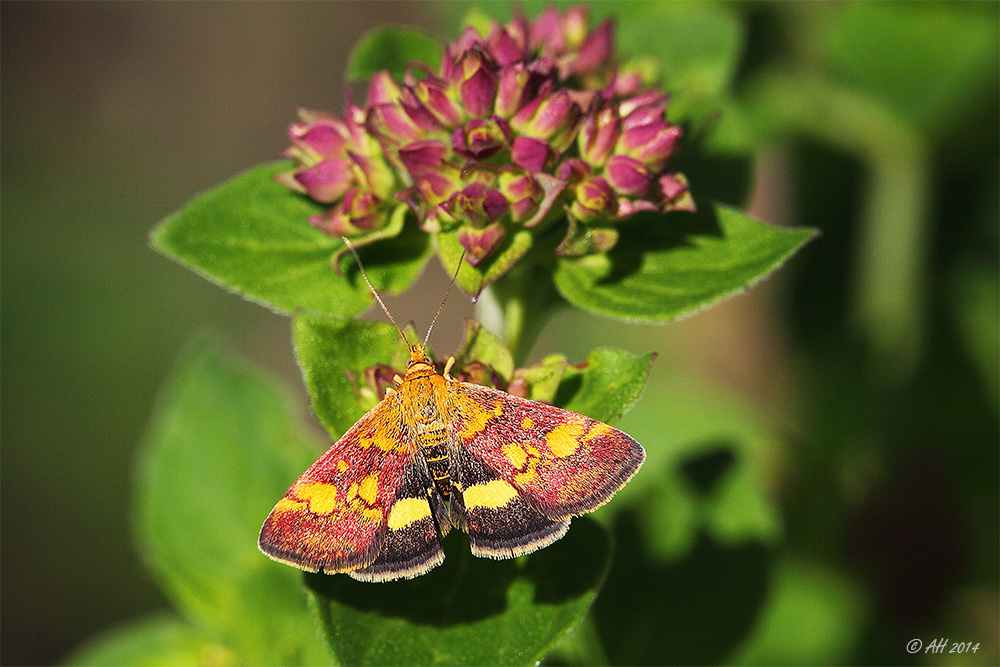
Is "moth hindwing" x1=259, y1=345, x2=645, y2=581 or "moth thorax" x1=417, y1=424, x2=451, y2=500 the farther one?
"moth thorax" x1=417, y1=424, x2=451, y2=500

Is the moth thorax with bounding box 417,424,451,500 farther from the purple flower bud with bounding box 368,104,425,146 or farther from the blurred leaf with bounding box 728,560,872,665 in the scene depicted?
the blurred leaf with bounding box 728,560,872,665

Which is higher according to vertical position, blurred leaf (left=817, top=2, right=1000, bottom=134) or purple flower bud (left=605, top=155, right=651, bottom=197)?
blurred leaf (left=817, top=2, right=1000, bottom=134)

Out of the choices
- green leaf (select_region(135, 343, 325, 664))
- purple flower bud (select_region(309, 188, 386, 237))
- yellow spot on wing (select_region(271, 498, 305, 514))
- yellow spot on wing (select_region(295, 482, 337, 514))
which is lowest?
green leaf (select_region(135, 343, 325, 664))

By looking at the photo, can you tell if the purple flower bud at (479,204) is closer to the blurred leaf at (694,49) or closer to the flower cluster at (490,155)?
the flower cluster at (490,155)

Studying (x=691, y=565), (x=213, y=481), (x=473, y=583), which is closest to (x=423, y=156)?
(x=473, y=583)

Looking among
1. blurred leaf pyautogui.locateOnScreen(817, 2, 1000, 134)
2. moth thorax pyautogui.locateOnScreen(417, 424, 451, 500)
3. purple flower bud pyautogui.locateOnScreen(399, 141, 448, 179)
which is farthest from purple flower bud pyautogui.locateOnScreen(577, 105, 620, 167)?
blurred leaf pyautogui.locateOnScreen(817, 2, 1000, 134)

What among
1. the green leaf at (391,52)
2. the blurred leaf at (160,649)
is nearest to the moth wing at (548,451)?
the green leaf at (391,52)

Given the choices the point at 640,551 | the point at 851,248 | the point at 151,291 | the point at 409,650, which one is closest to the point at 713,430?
the point at 640,551
